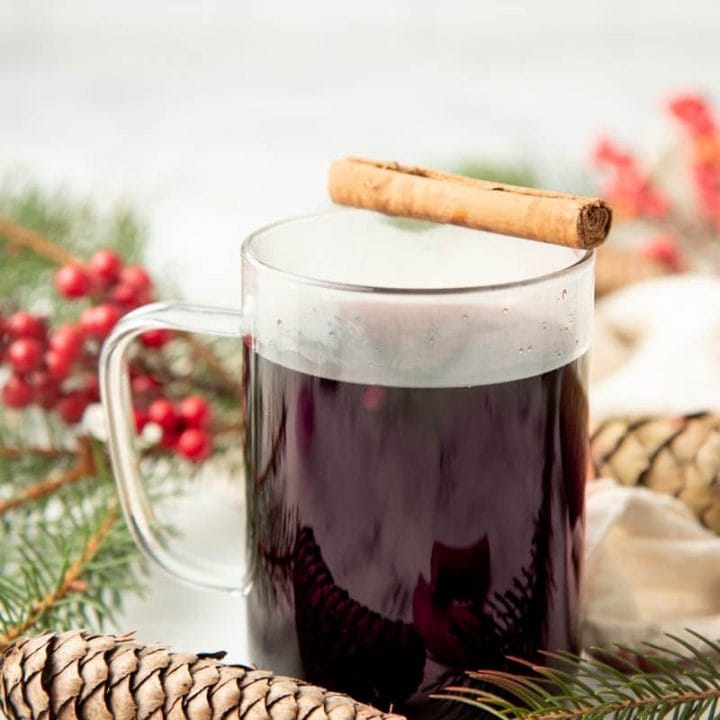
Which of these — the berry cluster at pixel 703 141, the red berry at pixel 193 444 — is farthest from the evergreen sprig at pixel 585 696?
the berry cluster at pixel 703 141

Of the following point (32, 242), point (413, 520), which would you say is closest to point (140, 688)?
point (413, 520)

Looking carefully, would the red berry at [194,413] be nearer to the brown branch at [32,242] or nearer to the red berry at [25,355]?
the red berry at [25,355]

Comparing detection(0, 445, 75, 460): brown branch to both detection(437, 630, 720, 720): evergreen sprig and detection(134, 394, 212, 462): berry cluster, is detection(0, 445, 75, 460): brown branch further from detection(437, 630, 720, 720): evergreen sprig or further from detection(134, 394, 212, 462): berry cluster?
detection(437, 630, 720, 720): evergreen sprig

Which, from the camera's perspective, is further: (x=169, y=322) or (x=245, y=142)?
(x=245, y=142)

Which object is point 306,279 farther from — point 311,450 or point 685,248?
point 685,248

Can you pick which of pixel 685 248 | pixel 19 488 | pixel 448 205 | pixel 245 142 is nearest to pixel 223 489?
pixel 19 488

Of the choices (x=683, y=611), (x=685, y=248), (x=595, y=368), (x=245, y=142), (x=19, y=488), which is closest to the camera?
(x=683, y=611)

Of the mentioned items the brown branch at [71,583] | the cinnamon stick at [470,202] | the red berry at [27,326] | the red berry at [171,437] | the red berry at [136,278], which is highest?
the cinnamon stick at [470,202]

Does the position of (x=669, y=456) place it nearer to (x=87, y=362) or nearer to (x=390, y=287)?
(x=390, y=287)

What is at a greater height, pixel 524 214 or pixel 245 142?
pixel 524 214
